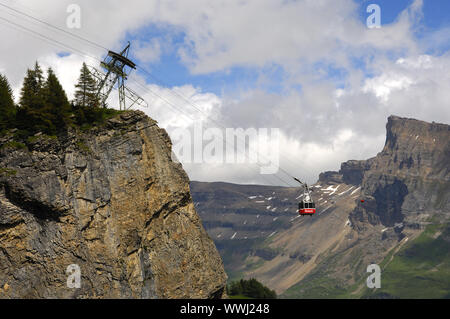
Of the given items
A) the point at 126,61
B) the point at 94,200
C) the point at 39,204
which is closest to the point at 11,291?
the point at 39,204

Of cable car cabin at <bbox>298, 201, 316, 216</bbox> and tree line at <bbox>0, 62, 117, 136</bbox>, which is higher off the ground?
tree line at <bbox>0, 62, 117, 136</bbox>

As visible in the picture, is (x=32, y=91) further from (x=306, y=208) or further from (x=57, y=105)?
(x=306, y=208)

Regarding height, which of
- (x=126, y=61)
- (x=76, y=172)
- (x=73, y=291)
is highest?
(x=126, y=61)

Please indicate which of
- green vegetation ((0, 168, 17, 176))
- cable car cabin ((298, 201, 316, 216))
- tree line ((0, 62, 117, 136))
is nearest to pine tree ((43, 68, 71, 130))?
tree line ((0, 62, 117, 136))

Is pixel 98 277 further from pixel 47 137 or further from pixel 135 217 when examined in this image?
pixel 47 137

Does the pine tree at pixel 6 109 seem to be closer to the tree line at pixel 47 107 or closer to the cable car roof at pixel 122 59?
the tree line at pixel 47 107

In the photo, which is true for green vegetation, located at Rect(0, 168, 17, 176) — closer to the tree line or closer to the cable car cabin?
the tree line

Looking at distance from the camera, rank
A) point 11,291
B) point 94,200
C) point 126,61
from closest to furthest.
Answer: point 11,291, point 94,200, point 126,61
